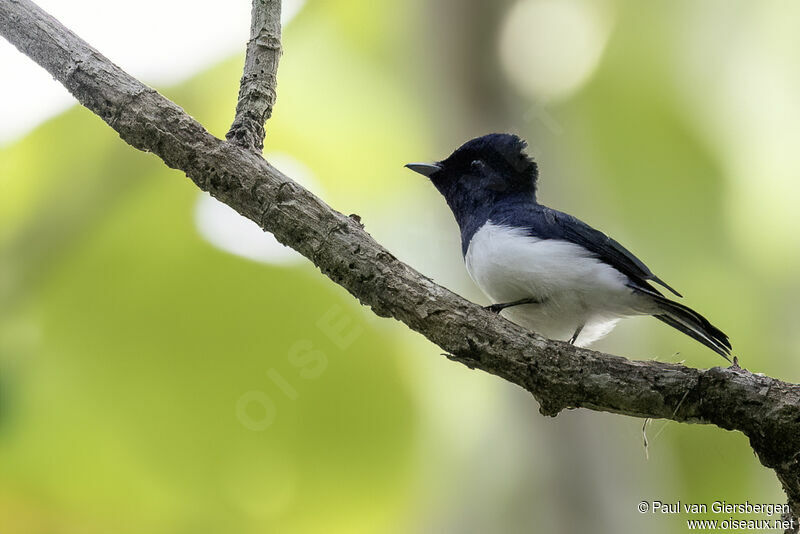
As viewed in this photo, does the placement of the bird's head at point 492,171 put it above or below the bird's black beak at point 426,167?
above

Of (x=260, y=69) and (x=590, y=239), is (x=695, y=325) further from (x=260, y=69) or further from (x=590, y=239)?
(x=260, y=69)

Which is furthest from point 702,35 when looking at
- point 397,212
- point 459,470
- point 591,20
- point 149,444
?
point 149,444

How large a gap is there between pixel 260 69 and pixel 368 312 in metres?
2.06

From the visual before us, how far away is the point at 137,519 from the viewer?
13.8 ft

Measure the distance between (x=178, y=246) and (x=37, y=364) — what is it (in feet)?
3.25

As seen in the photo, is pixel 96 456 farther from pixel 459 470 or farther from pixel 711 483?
pixel 711 483

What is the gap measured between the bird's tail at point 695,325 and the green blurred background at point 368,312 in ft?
3.77

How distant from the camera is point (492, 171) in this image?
362cm

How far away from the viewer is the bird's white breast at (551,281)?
3020 mm

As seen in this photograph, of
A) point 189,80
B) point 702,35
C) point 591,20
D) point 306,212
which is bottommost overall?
point 306,212

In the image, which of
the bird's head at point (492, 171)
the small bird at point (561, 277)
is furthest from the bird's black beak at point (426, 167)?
the small bird at point (561, 277)

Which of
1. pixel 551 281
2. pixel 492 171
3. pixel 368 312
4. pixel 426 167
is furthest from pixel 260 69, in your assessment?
pixel 368 312

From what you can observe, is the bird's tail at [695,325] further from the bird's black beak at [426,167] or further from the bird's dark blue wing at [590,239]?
the bird's black beak at [426,167]

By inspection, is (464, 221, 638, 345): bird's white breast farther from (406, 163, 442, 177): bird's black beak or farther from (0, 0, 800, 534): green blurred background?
(0, 0, 800, 534): green blurred background
